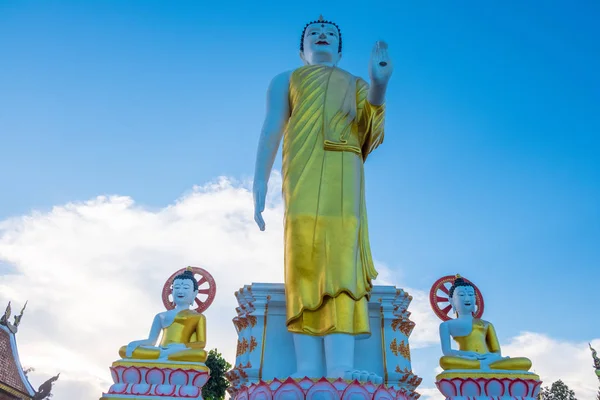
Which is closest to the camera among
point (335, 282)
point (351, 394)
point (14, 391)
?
point (351, 394)

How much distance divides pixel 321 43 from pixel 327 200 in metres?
1.98

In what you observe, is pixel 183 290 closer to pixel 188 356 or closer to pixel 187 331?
pixel 187 331

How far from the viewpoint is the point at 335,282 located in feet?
13.2

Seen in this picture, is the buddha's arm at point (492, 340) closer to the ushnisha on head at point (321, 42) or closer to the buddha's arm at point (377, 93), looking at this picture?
the buddha's arm at point (377, 93)

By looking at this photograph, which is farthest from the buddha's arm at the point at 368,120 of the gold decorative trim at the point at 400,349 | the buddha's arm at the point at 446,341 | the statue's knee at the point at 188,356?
the statue's knee at the point at 188,356

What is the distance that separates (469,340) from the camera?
18.1 feet

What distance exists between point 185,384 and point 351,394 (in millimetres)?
2009

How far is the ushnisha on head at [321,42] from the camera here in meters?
5.46

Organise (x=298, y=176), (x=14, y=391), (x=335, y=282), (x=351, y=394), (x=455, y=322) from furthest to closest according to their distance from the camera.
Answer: (x=14, y=391) < (x=455, y=322) < (x=298, y=176) < (x=335, y=282) < (x=351, y=394)

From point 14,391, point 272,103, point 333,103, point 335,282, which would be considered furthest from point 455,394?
point 14,391

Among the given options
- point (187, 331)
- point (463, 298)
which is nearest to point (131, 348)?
point (187, 331)

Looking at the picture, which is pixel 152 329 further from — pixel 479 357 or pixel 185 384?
pixel 479 357

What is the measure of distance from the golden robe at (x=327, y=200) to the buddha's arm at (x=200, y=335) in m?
1.73

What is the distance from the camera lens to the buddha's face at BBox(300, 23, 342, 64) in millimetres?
5457
